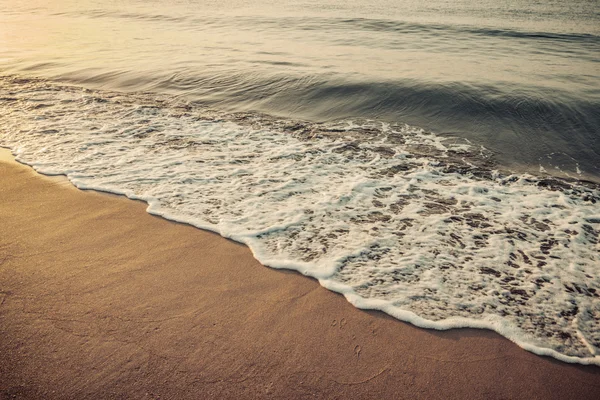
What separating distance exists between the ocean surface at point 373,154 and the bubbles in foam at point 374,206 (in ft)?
0.07

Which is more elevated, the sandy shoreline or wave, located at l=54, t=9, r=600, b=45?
wave, located at l=54, t=9, r=600, b=45

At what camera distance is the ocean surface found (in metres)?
→ 3.09

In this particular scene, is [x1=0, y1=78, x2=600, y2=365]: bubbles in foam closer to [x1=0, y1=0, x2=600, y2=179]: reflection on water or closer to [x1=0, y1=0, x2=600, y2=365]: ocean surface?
[x1=0, y1=0, x2=600, y2=365]: ocean surface

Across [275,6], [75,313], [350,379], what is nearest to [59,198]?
[75,313]

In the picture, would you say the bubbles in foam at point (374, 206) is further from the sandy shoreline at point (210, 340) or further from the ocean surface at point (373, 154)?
the sandy shoreline at point (210, 340)

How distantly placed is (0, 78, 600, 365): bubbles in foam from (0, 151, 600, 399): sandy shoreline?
0.22m

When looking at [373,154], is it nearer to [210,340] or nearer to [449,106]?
[449,106]

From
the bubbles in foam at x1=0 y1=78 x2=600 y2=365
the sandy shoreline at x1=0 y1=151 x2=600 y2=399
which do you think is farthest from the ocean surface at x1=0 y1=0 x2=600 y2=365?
the sandy shoreline at x1=0 y1=151 x2=600 y2=399

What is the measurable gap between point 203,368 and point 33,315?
1287 mm

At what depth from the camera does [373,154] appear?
5617mm

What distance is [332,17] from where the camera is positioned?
19.5m

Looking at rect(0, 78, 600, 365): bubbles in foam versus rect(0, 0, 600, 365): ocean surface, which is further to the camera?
rect(0, 0, 600, 365): ocean surface

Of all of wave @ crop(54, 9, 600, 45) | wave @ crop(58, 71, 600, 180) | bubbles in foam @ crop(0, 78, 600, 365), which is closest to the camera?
bubbles in foam @ crop(0, 78, 600, 365)

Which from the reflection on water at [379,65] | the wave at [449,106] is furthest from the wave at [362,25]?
the wave at [449,106]
